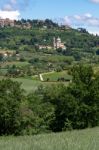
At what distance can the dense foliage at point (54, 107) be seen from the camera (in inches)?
1880

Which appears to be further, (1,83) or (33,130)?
(1,83)

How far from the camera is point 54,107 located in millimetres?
53906

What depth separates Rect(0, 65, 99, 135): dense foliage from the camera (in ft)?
157

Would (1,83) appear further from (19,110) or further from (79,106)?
(79,106)

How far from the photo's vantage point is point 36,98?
2195 inches

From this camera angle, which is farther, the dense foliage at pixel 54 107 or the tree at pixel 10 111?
the dense foliage at pixel 54 107

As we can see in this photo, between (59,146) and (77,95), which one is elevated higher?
(59,146)

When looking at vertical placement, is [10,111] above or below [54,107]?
above

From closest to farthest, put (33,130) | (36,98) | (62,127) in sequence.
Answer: (33,130), (62,127), (36,98)

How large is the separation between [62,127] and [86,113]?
3.33 meters

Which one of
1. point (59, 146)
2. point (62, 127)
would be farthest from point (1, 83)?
point (59, 146)

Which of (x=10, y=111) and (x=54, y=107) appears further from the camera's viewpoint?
(x=54, y=107)

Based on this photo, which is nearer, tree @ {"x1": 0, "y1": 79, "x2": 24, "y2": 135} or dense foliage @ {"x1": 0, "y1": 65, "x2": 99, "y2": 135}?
tree @ {"x1": 0, "y1": 79, "x2": 24, "y2": 135}

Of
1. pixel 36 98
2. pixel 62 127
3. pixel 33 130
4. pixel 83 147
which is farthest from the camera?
pixel 36 98
